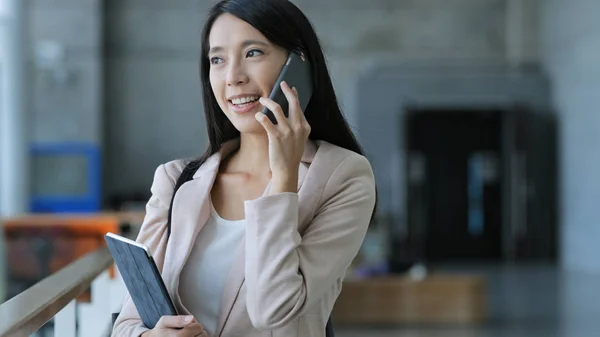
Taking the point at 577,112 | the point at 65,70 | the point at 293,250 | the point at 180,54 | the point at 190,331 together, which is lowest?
the point at 190,331

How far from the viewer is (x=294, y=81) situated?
211cm

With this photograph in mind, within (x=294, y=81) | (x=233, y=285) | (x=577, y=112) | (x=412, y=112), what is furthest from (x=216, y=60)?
(x=412, y=112)

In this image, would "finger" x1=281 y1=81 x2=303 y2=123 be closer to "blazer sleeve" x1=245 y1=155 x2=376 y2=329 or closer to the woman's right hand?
"blazer sleeve" x1=245 y1=155 x2=376 y2=329

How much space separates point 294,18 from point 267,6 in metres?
0.06

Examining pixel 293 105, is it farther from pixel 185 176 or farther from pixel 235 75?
pixel 185 176

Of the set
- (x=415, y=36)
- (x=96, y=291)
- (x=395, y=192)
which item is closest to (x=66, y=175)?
(x=395, y=192)

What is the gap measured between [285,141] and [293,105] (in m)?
0.07

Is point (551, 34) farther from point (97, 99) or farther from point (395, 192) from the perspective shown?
point (97, 99)

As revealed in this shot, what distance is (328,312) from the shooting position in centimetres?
214

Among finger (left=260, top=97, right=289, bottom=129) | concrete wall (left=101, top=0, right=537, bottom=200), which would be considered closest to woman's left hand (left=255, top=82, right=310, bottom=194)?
finger (left=260, top=97, right=289, bottom=129)

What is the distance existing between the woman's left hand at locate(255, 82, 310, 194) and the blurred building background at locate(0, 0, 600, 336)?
1494 centimetres

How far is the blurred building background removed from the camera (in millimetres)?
17625

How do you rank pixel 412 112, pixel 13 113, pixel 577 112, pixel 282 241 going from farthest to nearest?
pixel 412 112
pixel 577 112
pixel 13 113
pixel 282 241

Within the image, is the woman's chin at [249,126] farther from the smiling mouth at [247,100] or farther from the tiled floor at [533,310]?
the tiled floor at [533,310]
